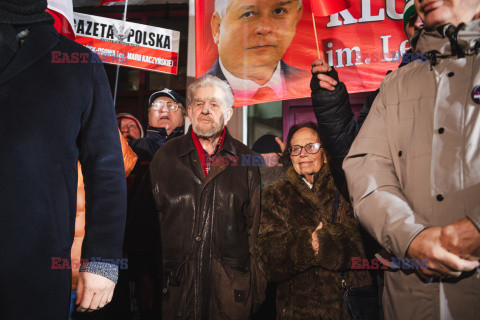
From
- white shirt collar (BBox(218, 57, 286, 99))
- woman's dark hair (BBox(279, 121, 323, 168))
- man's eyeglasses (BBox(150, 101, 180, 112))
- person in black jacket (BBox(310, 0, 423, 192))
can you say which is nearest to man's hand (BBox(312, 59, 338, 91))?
person in black jacket (BBox(310, 0, 423, 192))

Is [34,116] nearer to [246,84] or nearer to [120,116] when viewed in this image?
[246,84]

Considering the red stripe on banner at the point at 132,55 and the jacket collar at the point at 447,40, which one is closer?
the jacket collar at the point at 447,40

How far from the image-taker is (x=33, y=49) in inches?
58.9

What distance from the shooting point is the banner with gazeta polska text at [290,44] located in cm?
409

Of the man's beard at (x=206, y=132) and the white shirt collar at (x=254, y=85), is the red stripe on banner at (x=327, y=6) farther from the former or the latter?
the white shirt collar at (x=254, y=85)

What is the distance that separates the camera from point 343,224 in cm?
261

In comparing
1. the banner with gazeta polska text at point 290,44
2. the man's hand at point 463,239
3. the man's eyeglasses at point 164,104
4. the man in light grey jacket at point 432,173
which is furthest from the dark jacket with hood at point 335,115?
the man's eyeglasses at point 164,104

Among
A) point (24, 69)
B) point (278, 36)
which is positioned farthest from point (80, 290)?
point (278, 36)

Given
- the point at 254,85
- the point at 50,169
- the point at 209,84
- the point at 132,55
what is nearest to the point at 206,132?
the point at 209,84

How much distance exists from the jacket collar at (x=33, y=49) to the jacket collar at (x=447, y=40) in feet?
5.23

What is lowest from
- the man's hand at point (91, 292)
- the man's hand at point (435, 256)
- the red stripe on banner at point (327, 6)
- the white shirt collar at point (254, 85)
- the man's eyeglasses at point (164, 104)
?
the man's hand at point (91, 292)

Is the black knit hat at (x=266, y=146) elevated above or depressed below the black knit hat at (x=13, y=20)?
above

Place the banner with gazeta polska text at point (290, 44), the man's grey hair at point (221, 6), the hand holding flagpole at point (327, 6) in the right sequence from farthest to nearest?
the man's grey hair at point (221, 6) → the banner with gazeta polska text at point (290, 44) → the hand holding flagpole at point (327, 6)

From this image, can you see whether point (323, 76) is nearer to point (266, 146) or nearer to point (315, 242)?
point (315, 242)
